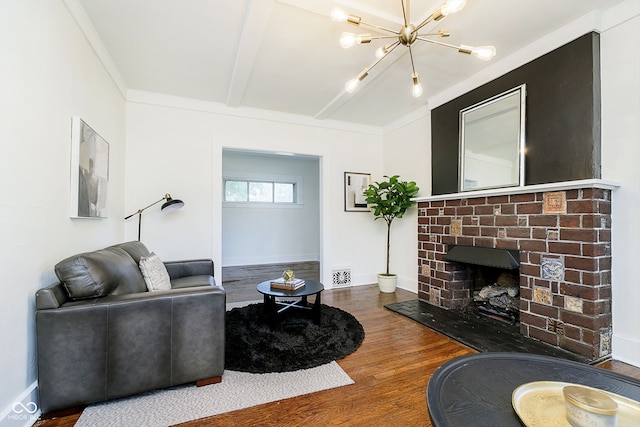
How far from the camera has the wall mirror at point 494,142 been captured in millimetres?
2697

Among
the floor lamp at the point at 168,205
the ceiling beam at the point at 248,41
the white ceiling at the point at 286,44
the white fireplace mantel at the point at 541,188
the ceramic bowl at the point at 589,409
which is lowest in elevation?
the ceramic bowl at the point at 589,409

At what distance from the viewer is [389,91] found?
3.48 m

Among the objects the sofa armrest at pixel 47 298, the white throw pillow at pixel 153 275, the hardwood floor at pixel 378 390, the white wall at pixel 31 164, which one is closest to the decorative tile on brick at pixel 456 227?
the hardwood floor at pixel 378 390

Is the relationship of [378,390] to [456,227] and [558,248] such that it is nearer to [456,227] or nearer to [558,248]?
[558,248]

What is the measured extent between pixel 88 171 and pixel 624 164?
4154 mm

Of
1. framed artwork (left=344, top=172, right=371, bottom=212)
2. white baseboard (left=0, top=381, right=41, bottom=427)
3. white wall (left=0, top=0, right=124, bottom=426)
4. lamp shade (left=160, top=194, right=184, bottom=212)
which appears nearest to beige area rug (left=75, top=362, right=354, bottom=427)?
white baseboard (left=0, top=381, right=41, bottom=427)

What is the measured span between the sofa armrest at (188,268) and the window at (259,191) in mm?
3711

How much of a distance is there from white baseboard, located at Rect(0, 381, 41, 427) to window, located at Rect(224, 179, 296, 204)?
533 cm

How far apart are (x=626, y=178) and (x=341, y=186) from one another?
3.11 m

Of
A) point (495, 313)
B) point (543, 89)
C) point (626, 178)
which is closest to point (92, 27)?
point (543, 89)

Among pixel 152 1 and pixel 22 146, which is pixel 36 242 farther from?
pixel 152 1

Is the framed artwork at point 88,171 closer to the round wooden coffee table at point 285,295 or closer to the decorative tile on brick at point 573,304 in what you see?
the round wooden coffee table at point 285,295

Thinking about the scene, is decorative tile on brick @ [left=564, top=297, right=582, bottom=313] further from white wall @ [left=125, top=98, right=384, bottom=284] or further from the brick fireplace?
white wall @ [left=125, top=98, right=384, bottom=284]

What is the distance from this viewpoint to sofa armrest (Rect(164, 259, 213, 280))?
3.02 m
